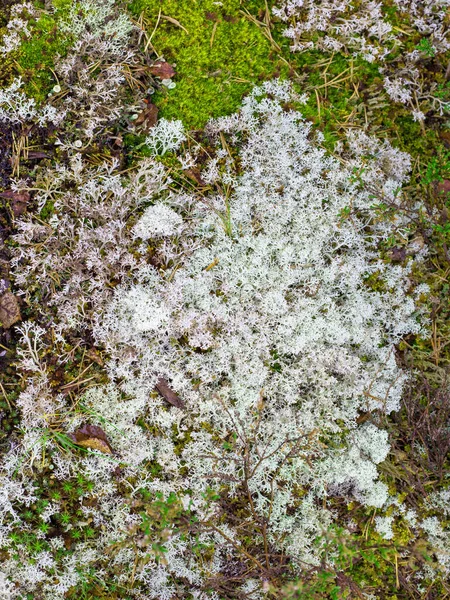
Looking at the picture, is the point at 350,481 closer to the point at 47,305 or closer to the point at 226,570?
the point at 226,570

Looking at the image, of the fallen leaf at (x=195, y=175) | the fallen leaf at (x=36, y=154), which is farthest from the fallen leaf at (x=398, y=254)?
the fallen leaf at (x=36, y=154)

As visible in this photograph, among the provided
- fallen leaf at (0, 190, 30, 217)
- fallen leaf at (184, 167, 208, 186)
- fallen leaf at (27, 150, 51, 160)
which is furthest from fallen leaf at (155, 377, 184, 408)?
fallen leaf at (27, 150, 51, 160)

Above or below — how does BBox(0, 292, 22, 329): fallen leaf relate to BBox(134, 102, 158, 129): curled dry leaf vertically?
below

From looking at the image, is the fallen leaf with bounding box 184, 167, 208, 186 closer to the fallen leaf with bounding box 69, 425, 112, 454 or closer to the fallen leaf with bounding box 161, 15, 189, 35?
the fallen leaf with bounding box 161, 15, 189, 35

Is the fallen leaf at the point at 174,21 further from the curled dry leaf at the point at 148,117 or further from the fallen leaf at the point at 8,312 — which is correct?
the fallen leaf at the point at 8,312

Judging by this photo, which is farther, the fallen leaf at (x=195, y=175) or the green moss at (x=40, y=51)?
the fallen leaf at (x=195, y=175)

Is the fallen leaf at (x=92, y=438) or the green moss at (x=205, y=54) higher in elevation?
the green moss at (x=205, y=54)
